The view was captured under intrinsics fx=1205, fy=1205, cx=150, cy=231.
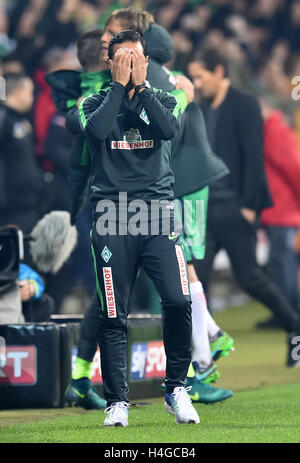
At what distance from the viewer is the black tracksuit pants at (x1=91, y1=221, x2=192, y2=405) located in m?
5.97

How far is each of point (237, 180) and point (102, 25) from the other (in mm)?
2002

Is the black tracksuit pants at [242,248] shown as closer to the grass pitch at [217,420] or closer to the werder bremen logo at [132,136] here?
the grass pitch at [217,420]

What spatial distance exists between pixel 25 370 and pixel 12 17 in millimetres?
7707

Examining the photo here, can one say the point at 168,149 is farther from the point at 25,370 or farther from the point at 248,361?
the point at 248,361

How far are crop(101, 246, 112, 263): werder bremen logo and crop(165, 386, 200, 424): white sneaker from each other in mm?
750

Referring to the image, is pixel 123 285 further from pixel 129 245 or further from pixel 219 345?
pixel 219 345

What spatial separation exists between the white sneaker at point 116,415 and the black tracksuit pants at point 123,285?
3 cm

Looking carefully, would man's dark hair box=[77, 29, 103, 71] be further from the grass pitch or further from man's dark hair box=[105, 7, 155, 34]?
the grass pitch

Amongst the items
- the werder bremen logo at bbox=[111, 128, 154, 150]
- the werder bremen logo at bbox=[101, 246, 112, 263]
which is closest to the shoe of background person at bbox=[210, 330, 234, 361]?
the werder bremen logo at bbox=[101, 246, 112, 263]

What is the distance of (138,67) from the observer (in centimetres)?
589

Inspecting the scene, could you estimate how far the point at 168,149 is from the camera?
618cm

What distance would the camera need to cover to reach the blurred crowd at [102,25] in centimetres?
1102

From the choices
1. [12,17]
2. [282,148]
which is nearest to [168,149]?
[282,148]

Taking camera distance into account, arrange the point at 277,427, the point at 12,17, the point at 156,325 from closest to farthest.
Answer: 1. the point at 277,427
2. the point at 156,325
3. the point at 12,17
